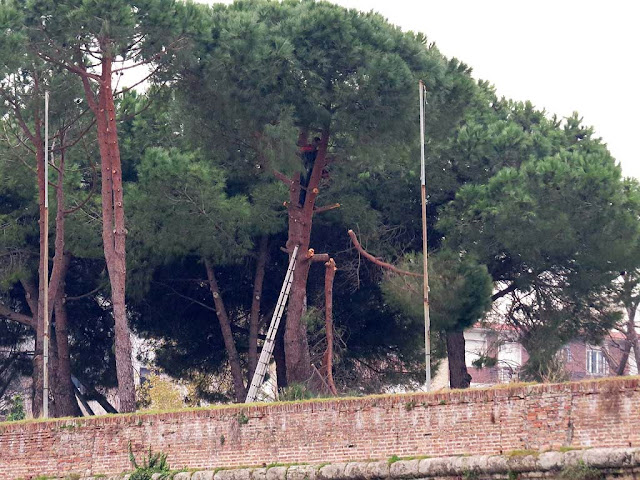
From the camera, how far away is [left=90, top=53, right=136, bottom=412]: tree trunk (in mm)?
21297

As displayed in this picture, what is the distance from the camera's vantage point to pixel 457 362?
26.9m

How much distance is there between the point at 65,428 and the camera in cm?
1645

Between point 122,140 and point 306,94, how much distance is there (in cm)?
577

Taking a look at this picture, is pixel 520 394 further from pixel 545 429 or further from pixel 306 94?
pixel 306 94

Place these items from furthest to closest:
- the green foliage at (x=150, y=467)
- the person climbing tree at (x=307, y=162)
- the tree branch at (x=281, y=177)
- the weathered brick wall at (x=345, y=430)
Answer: the person climbing tree at (x=307, y=162)
the tree branch at (x=281, y=177)
the green foliage at (x=150, y=467)
the weathered brick wall at (x=345, y=430)

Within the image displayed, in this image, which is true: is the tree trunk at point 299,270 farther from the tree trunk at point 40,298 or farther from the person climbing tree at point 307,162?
the tree trunk at point 40,298

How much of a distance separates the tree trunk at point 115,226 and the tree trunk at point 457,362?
772cm

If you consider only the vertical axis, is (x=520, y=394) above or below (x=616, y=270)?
below

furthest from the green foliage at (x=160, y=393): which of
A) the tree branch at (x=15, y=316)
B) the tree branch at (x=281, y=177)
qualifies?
the tree branch at (x=281, y=177)

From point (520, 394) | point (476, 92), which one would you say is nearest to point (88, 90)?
point (476, 92)

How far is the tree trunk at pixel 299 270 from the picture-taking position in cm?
2331

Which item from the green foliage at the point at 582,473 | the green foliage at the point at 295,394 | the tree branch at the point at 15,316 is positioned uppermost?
the tree branch at the point at 15,316

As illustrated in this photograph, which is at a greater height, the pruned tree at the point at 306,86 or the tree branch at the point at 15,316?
the pruned tree at the point at 306,86

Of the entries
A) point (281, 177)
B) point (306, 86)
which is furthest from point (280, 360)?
point (306, 86)
